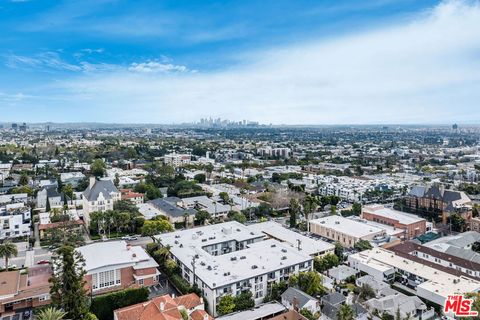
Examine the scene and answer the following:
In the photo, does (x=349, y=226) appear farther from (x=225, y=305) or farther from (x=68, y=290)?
(x=68, y=290)

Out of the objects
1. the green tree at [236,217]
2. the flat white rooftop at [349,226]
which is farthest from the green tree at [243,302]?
the green tree at [236,217]

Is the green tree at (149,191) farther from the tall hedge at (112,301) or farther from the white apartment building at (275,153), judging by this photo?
the white apartment building at (275,153)

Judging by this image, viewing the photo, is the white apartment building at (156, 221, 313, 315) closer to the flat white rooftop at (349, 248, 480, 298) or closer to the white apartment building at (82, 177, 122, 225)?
the flat white rooftop at (349, 248, 480, 298)

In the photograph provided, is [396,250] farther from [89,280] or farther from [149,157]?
[149,157]

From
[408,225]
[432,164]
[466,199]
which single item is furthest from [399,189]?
[432,164]

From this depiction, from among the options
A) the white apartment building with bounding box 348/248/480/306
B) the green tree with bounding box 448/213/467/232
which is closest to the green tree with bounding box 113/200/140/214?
the white apartment building with bounding box 348/248/480/306

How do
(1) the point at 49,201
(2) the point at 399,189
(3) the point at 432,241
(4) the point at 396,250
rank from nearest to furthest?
(4) the point at 396,250 → (3) the point at 432,241 → (1) the point at 49,201 → (2) the point at 399,189
